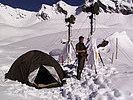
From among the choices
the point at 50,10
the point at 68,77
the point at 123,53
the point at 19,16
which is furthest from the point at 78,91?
the point at 19,16

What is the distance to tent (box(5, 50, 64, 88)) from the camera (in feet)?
19.7

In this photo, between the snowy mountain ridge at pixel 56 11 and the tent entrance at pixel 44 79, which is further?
the snowy mountain ridge at pixel 56 11

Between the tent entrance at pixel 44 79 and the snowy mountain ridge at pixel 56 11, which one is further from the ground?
the snowy mountain ridge at pixel 56 11

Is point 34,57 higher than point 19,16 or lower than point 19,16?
lower

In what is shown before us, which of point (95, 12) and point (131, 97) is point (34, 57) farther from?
point (131, 97)

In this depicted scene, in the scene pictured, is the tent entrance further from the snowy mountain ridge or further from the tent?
the snowy mountain ridge

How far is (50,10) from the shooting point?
134 meters

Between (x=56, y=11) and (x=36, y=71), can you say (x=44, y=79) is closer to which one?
(x=36, y=71)

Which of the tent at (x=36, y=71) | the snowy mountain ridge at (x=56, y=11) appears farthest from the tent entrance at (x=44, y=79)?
the snowy mountain ridge at (x=56, y=11)

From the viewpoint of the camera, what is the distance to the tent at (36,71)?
5.99m

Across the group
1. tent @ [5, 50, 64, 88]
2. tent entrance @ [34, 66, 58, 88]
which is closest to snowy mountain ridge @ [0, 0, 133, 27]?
tent @ [5, 50, 64, 88]

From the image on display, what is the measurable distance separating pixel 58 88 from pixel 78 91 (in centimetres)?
92

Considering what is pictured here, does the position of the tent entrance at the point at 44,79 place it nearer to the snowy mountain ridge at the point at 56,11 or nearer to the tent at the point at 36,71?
the tent at the point at 36,71

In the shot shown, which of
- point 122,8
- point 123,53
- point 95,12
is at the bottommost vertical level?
point 123,53
